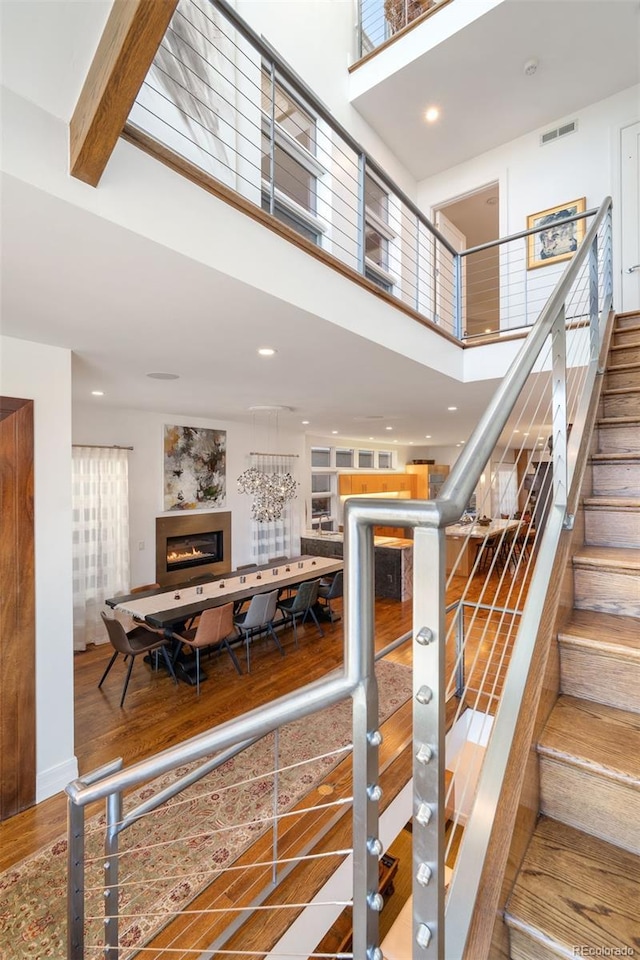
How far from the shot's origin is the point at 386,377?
3465 mm

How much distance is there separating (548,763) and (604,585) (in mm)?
612

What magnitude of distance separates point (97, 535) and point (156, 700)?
2.13 metres

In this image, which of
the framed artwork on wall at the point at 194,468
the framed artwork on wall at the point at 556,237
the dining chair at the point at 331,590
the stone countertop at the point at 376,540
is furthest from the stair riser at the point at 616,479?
the framed artwork on wall at the point at 194,468

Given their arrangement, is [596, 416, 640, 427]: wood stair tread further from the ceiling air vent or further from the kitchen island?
the kitchen island

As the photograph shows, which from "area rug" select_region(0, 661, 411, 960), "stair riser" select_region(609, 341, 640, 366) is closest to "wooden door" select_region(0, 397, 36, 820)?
"area rug" select_region(0, 661, 411, 960)

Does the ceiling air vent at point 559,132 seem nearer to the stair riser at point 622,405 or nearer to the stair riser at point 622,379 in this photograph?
the stair riser at point 622,379

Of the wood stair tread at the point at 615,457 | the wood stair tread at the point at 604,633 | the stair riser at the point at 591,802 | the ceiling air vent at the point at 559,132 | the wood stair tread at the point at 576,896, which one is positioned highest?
the ceiling air vent at the point at 559,132

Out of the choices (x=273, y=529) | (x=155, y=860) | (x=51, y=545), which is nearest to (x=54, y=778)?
(x=155, y=860)

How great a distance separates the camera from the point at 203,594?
4391 millimetres

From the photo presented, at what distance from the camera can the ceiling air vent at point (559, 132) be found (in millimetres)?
4320

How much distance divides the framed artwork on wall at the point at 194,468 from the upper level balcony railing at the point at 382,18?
4803 mm

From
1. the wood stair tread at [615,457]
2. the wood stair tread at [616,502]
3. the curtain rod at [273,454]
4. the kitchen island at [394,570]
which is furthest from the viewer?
the curtain rod at [273,454]

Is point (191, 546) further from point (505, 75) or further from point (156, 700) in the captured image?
point (505, 75)

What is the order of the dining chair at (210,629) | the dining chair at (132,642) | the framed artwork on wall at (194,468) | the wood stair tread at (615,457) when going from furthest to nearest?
1. the framed artwork on wall at (194,468)
2. the dining chair at (210,629)
3. the dining chair at (132,642)
4. the wood stair tread at (615,457)
